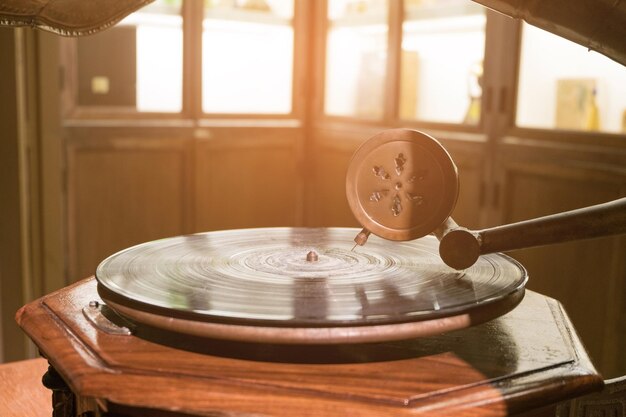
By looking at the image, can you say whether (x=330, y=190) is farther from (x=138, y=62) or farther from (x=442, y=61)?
(x=138, y=62)

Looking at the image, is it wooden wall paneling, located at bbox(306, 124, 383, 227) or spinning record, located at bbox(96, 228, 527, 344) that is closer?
spinning record, located at bbox(96, 228, 527, 344)

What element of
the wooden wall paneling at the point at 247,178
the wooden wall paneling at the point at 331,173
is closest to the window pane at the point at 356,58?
the wooden wall paneling at the point at 331,173

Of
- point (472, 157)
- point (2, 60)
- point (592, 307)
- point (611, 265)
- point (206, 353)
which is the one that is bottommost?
point (592, 307)

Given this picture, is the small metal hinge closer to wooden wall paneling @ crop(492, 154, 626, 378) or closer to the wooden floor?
the wooden floor

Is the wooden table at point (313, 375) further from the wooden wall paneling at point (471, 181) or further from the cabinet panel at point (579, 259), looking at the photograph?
the wooden wall paneling at point (471, 181)

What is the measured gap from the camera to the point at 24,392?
167 centimetres

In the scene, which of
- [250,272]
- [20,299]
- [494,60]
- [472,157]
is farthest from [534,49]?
[20,299]

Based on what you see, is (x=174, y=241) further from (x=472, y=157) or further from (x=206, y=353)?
(x=472, y=157)

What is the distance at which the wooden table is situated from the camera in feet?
2.75

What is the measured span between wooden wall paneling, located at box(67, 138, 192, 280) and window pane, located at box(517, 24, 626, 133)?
166 centimetres

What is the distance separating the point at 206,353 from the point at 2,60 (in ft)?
7.56

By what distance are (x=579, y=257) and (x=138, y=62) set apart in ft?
7.30

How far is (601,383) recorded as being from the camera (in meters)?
0.96

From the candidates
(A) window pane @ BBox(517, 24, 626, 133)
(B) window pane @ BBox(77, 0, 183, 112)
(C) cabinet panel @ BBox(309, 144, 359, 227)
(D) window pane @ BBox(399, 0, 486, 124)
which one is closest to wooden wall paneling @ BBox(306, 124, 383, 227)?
(C) cabinet panel @ BBox(309, 144, 359, 227)
